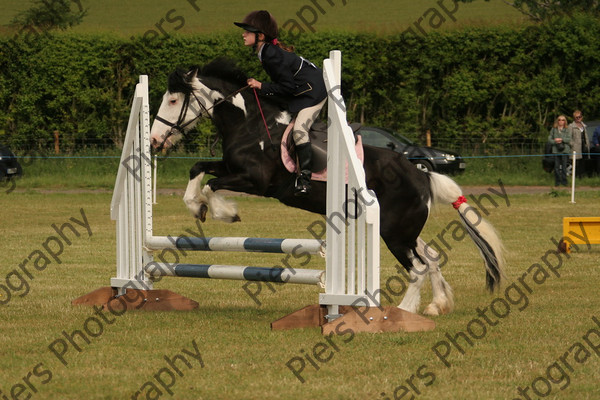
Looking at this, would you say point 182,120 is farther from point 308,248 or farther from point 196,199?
point 308,248

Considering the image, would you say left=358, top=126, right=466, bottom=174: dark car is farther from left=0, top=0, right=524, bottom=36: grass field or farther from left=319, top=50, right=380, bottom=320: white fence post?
left=319, top=50, right=380, bottom=320: white fence post

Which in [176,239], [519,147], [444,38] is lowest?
[519,147]

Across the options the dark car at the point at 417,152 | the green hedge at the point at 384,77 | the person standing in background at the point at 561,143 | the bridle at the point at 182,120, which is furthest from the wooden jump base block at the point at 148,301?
the green hedge at the point at 384,77

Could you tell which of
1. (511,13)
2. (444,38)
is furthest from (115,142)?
(511,13)

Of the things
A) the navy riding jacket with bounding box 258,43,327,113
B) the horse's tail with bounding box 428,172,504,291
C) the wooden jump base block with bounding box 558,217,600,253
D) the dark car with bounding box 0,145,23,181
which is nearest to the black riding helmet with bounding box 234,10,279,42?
the navy riding jacket with bounding box 258,43,327,113

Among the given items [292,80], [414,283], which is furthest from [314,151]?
[414,283]

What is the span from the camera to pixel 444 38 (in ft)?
77.9

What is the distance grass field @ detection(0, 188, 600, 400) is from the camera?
4.70m

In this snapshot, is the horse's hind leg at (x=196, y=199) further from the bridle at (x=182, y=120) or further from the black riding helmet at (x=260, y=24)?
the black riding helmet at (x=260, y=24)

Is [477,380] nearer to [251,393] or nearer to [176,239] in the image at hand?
[251,393]

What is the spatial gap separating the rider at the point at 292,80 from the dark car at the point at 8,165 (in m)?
15.5

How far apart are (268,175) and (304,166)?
300mm

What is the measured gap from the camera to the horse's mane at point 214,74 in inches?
271

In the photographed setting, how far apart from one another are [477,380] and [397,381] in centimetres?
43
